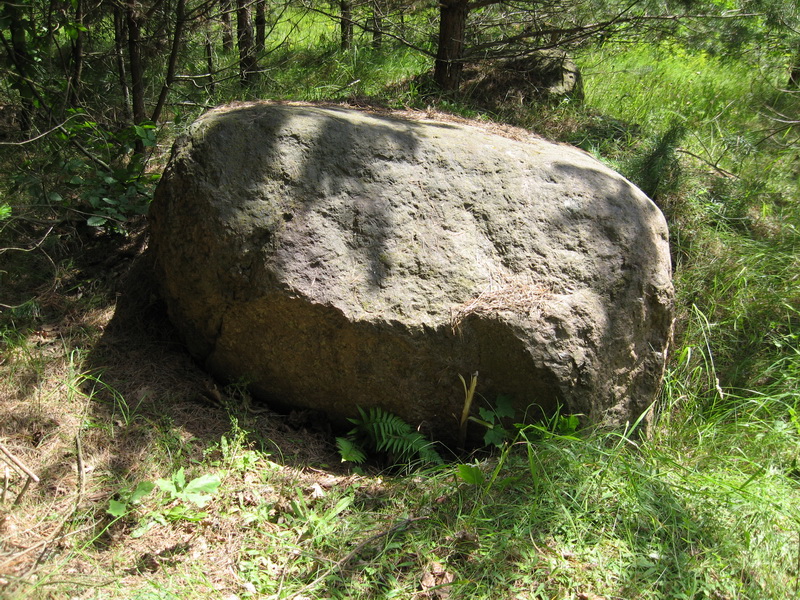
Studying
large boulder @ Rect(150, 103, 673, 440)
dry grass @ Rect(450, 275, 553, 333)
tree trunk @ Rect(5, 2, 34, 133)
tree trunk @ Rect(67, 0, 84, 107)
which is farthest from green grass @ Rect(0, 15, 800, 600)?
tree trunk @ Rect(67, 0, 84, 107)

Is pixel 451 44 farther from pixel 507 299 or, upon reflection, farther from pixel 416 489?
pixel 416 489

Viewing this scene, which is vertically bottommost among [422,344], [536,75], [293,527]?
[293,527]

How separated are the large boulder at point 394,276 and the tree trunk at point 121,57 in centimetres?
164

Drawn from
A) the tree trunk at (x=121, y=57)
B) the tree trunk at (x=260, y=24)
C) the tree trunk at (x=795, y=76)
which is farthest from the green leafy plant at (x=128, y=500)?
the tree trunk at (x=795, y=76)

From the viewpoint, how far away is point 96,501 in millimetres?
2367

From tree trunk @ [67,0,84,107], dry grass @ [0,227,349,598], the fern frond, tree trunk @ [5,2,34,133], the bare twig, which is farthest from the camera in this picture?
the bare twig

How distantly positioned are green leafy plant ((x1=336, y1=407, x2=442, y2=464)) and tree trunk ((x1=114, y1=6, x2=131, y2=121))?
10.6ft

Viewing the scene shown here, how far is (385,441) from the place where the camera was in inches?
108

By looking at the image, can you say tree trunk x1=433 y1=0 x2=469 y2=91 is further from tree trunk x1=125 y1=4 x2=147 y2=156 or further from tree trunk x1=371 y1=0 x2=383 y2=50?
tree trunk x1=125 y1=4 x2=147 y2=156

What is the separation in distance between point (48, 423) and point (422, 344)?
182cm

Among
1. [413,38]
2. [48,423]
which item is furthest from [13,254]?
[413,38]

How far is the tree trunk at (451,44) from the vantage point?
193 inches

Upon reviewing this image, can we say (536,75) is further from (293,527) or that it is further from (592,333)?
(293,527)

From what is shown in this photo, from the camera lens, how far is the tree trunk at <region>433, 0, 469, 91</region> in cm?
491
